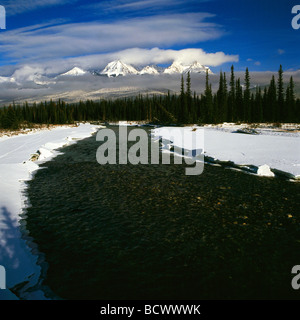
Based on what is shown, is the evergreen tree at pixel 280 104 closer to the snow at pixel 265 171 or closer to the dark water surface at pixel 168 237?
the snow at pixel 265 171

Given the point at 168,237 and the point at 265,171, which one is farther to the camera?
the point at 265,171

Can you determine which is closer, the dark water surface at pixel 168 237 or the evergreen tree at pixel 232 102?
the dark water surface at pixel 168 237

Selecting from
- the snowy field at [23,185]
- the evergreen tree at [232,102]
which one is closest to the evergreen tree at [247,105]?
the evergreen tree at [232,102]

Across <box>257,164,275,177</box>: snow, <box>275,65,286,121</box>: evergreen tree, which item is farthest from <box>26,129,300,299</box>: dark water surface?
<box>275,65,286,121</box>: evergreen tree

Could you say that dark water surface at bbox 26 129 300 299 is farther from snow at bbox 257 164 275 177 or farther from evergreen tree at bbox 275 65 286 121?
evergreen tree at bbox 275 65 286 121

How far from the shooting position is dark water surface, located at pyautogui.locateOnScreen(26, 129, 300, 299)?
5.82 meters

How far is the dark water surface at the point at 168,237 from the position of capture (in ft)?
19.1

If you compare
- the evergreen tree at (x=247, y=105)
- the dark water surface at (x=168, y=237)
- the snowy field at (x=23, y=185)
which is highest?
the evergreen tree at (x=247, y=105)

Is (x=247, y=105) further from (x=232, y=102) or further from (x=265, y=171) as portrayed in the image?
(x=265, y=171)

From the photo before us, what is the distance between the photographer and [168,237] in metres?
8.00

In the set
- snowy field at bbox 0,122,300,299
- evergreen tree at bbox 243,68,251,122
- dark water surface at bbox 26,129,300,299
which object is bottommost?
dark water surface at bbox 26,129,300,299

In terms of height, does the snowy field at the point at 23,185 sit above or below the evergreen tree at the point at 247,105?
below

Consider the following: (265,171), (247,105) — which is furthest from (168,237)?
(247,105)
